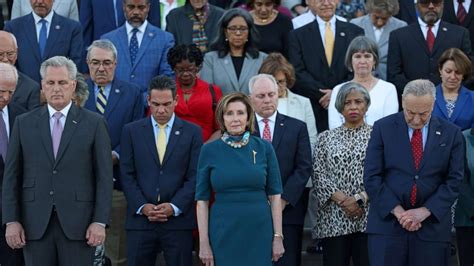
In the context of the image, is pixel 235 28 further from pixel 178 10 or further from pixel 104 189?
pixel 104 189

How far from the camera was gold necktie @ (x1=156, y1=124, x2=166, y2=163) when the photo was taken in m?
10.1

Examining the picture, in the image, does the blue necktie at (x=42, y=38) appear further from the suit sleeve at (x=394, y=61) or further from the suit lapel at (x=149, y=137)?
the suit sleeve at (x=394, y=61)

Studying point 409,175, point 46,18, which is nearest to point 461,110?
point 409,175

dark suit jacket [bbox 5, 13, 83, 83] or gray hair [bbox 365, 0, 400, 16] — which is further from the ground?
gray hair [bbox 365, 0, 400, 16]

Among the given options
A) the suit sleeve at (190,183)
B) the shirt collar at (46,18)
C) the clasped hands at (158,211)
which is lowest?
the clasped hands at (158,211)

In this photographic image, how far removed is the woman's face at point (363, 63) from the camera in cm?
1116

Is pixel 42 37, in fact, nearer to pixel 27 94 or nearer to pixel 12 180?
pixel 27 94

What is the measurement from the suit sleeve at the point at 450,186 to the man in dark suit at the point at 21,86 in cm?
359

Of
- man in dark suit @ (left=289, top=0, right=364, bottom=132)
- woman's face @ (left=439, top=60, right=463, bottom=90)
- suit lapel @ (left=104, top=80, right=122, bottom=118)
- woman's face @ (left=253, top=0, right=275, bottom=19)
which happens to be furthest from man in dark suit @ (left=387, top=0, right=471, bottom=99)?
suit lapel @ (left=104, top=80, right=122, bottom=118)

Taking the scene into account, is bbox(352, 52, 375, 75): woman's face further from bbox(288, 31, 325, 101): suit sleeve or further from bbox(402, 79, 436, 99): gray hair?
bbox(402, 79, 436, 99): gray hair

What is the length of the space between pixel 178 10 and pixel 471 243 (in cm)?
418

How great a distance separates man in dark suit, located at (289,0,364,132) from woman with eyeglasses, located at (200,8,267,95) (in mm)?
543

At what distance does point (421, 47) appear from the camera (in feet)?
39.0

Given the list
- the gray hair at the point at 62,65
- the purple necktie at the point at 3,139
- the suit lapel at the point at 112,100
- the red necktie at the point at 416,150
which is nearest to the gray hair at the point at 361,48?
the red necktie at the point at 416,150
